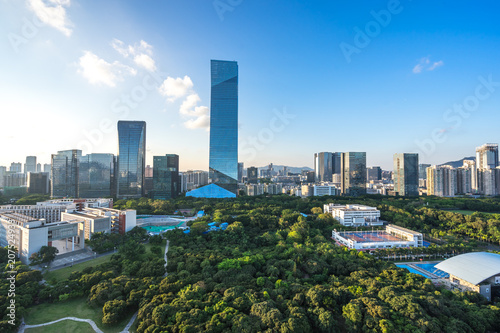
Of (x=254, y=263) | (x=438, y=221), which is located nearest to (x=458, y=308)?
(x=254, y=263)

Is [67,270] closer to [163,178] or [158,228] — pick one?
[158,228]

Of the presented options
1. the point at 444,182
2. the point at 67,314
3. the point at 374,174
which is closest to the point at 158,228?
the point at 67,314

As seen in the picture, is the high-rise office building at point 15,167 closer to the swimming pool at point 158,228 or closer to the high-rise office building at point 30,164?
the high-rise office building at point 30,164

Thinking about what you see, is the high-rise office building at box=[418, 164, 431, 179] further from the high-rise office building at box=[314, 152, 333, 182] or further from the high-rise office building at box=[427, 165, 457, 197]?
the high-rise office building at box=[427, 165, 457, 197]

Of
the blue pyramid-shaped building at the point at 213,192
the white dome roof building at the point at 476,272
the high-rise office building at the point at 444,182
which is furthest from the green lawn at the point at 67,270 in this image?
the high-rise office building at the point at 444,182

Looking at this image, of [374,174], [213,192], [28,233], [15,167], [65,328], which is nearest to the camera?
[65,328]

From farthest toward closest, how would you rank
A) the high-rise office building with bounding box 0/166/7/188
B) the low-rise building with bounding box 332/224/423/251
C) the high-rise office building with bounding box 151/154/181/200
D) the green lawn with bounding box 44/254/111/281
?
1. the high-rise office building with bounding box 0/166/7/188
2. the high-rise office building with bounding box 151/154/181/200
3. the low-rise building with bounding box 332/224/423/251
4. the green lawn with bounding box 44/254/111/281

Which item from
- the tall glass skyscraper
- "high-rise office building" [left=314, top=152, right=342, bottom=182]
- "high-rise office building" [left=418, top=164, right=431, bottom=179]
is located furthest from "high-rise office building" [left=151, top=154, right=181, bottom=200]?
"high-rise office building" [left=418, top=164, right=431, bottom=179]
